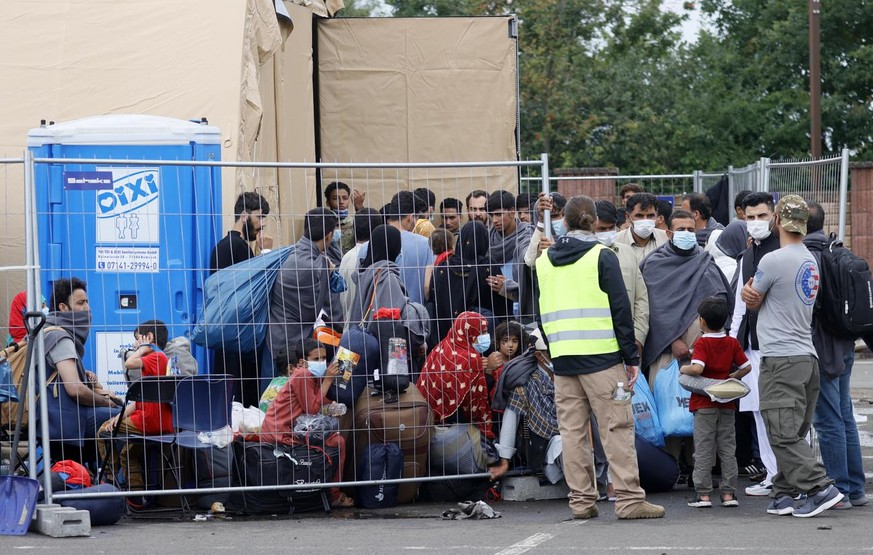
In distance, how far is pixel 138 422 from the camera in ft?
27.9

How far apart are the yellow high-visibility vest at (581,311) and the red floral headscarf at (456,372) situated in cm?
86

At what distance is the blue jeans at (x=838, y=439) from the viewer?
8508mm

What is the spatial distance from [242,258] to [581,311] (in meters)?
2.36

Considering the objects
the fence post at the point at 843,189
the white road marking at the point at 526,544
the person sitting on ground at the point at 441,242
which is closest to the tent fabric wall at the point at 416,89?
the person sitting on ground at the point at 441,242

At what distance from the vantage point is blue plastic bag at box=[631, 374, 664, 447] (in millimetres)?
9102

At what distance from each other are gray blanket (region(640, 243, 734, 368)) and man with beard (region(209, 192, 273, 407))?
2.63 m

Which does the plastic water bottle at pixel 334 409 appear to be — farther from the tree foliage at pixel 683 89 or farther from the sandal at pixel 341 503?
the tree foliage at pixel 683 89

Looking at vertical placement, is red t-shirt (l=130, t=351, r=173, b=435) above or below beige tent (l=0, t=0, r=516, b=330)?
below

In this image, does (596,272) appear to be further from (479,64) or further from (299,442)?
(479,64)

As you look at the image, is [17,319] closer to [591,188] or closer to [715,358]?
[715,358]

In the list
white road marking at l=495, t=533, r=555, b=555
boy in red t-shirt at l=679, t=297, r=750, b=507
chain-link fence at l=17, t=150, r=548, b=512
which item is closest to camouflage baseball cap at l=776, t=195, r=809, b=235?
boy in red t-shirt at l=679, t=297, r=750, b=507

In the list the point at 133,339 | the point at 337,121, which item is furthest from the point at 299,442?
the point at 337,121

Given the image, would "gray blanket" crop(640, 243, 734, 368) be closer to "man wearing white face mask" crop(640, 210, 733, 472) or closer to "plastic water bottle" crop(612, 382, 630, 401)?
"man wearing white face mask" crop(640, 210, 733, 472)

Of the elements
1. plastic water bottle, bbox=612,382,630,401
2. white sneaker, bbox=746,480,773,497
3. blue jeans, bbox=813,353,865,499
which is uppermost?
plastic water bottle, bbox=612,382,630,401
